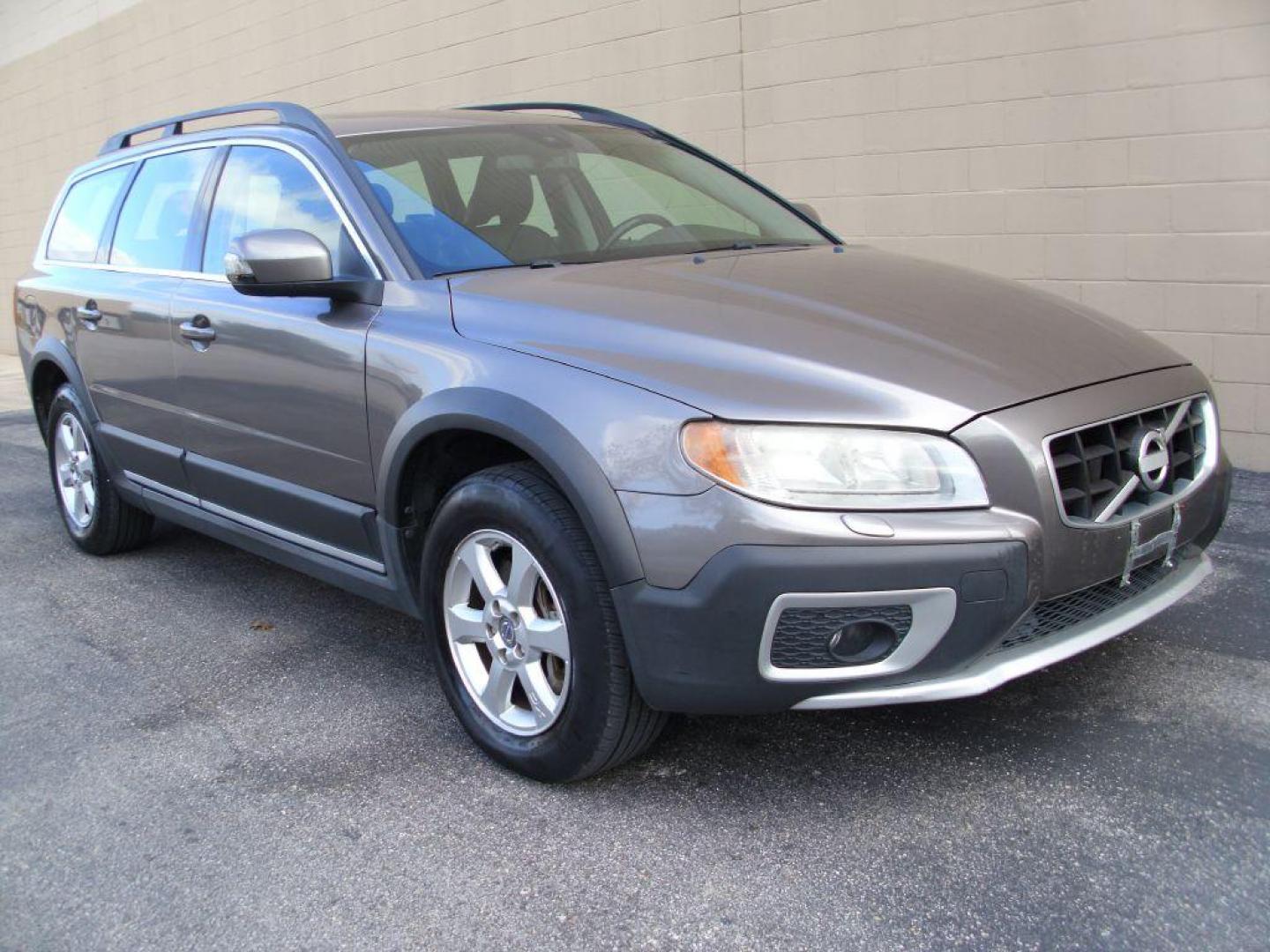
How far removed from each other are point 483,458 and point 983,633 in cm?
135

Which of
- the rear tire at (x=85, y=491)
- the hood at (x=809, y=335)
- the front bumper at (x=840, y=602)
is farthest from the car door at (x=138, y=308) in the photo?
the front bumper at (x=840, y=602)

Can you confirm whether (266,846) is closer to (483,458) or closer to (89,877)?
(89,877)

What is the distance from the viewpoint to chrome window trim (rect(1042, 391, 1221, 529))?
2.58 meters

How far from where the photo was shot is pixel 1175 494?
293cm

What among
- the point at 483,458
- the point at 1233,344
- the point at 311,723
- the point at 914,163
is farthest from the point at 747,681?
the point at 914,163

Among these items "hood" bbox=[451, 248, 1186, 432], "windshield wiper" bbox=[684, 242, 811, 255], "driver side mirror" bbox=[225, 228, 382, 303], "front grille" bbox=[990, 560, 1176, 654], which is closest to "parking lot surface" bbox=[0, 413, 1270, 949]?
"front grille" bbox=[990, 560, 1176, 654]

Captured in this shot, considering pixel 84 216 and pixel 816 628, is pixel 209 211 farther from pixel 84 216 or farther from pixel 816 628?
pixel 816 628

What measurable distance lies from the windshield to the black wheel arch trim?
50 centimetres

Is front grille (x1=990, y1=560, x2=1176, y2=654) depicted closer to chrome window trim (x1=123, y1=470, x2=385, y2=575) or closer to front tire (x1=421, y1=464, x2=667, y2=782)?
front tire (x1=421, y1=464, x2=667, y2=782)

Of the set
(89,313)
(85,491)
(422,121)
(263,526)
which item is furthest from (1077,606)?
(85,491)

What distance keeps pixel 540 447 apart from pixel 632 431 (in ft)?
0.81

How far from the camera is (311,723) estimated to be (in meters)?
3.47

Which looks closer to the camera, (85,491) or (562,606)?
(562,606)

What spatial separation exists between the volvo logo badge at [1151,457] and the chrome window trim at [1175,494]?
0.05m
